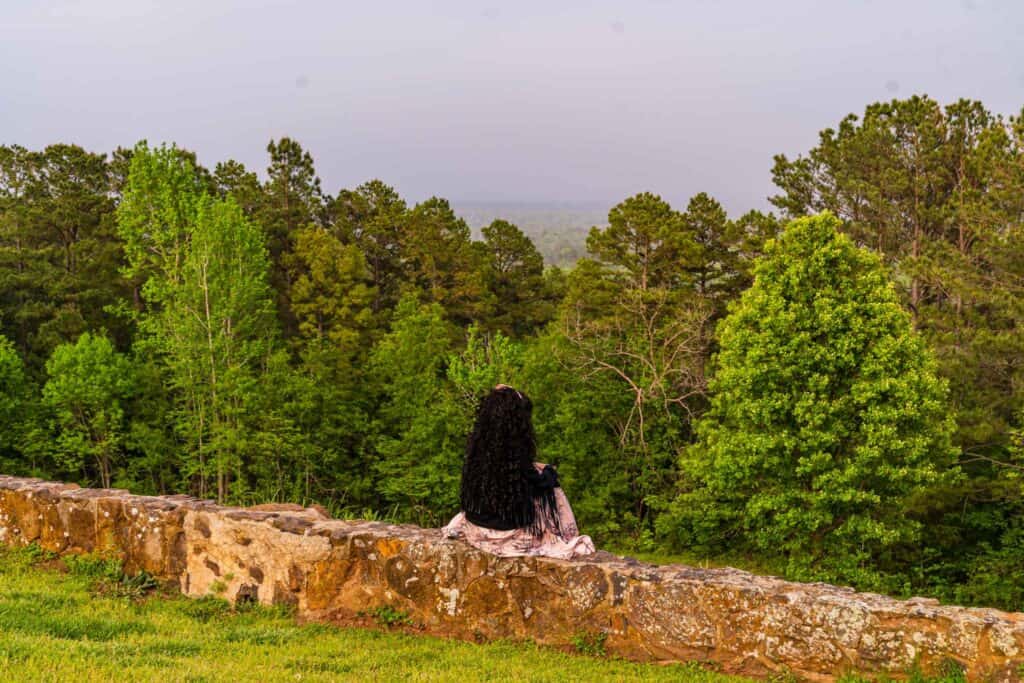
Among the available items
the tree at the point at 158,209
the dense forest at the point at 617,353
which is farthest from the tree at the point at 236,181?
the tree at the point at 158,209

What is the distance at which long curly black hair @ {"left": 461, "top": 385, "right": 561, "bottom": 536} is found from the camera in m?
6.93

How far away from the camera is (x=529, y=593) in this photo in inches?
277

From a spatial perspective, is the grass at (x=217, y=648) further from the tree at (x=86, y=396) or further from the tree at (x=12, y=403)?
the tree at (x=12, y=403)

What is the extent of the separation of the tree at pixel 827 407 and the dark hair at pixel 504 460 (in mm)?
14228

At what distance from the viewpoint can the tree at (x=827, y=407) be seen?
1908 centimetres

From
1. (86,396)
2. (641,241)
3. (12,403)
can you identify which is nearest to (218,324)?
(86,396)

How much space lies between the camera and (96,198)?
38.6 metres

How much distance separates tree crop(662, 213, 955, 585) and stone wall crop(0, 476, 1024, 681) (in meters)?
13.4

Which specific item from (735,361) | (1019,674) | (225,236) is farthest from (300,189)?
(1019,674)

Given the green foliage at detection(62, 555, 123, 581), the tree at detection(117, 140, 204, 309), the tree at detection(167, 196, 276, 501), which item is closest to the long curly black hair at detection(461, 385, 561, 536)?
the green foliage at detection(62, 555, 123, 581)

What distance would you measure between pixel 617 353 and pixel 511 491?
21.9 m

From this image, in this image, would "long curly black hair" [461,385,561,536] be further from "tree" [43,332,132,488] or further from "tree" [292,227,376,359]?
"tree" [292,227,376,359]

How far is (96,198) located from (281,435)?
18.6 metres

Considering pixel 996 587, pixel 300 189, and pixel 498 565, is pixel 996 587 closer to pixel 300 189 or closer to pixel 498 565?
pixel 498 565
